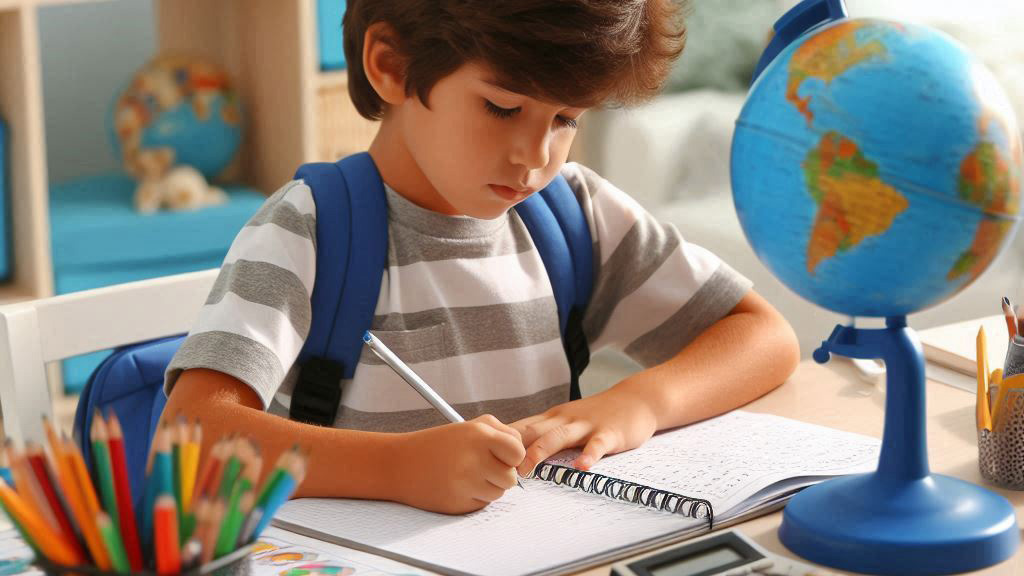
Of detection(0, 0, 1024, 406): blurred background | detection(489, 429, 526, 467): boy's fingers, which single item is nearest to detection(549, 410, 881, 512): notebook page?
detection(489, 429, 526, 467): boy's fingers

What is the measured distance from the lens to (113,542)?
0.59 m

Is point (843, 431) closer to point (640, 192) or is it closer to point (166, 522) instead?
point (166, 522)

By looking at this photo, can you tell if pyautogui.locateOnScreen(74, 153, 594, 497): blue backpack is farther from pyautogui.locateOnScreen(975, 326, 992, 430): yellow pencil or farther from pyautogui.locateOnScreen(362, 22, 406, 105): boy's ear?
pyautogui.locateOnScreen(975, 326, 992, 430): yellow pencil

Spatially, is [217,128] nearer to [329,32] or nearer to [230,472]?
[329,32]

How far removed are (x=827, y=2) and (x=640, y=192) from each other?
195 centimetres

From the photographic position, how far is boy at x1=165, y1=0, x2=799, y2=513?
0.95m

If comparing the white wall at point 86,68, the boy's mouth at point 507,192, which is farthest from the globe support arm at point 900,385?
the white wall at point 86,68

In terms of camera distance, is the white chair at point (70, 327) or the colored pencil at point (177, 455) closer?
the colored pencil at point (177, 455)

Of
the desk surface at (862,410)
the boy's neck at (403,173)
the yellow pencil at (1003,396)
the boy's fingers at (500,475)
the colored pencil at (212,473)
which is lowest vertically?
the desk surface at (862,410)

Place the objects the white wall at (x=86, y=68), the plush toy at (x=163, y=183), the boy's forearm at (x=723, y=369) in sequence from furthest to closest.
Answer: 1. the white wall at (x=86, y=68)
2. the plush toy at (x=163, y=183)
3. the boy's forearm at (x=723, y=369)

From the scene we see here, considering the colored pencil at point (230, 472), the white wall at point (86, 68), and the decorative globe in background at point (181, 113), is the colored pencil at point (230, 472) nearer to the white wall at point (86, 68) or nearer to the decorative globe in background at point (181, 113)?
the decorative globe in background at point (181, 113)

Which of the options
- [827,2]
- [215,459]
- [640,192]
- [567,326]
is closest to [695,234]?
[640,192]

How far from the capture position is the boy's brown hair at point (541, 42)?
99 cm

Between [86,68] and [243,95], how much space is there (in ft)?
1.16
